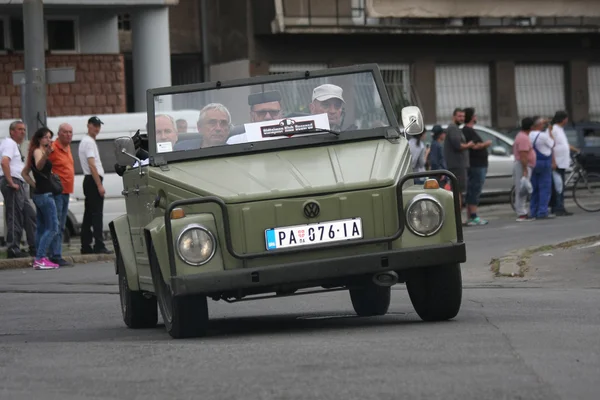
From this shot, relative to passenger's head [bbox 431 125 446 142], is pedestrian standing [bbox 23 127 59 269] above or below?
below

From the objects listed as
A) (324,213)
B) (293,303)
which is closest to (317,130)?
(324,213)

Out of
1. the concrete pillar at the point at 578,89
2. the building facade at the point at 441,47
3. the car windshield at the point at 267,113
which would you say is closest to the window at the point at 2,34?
the building facade at the point at 441,47

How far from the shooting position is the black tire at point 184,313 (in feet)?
31.0

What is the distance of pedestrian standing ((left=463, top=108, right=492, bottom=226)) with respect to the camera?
24078 millimetres

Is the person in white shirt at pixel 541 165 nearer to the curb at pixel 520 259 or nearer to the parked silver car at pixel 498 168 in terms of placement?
the parked silver car at pixel 498 168

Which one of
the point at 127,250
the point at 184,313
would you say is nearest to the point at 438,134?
the point at 127,250

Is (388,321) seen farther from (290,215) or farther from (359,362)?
(359,362)

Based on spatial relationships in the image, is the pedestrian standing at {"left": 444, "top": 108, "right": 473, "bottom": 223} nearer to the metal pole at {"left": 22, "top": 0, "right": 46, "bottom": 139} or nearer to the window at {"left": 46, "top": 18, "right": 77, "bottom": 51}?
the metal pole at {"left": 22, "top": 0, "right": 46, "bottom": 139}

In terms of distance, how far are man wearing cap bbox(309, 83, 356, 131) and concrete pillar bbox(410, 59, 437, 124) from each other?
100 ft

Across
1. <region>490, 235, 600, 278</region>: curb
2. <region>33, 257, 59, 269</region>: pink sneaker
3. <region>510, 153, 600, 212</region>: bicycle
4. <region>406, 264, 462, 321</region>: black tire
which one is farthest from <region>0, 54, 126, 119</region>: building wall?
<region>406, 264, 462, 321</region>: black tire

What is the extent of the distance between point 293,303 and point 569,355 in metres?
5.36

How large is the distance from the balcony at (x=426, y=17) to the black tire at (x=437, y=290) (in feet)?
94.1

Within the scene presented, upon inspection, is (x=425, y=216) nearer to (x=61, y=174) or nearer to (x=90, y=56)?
(x=61, y=174)

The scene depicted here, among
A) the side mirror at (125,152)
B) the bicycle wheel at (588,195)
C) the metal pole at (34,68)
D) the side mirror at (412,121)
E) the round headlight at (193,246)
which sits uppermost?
the metal pole at (34,68)
